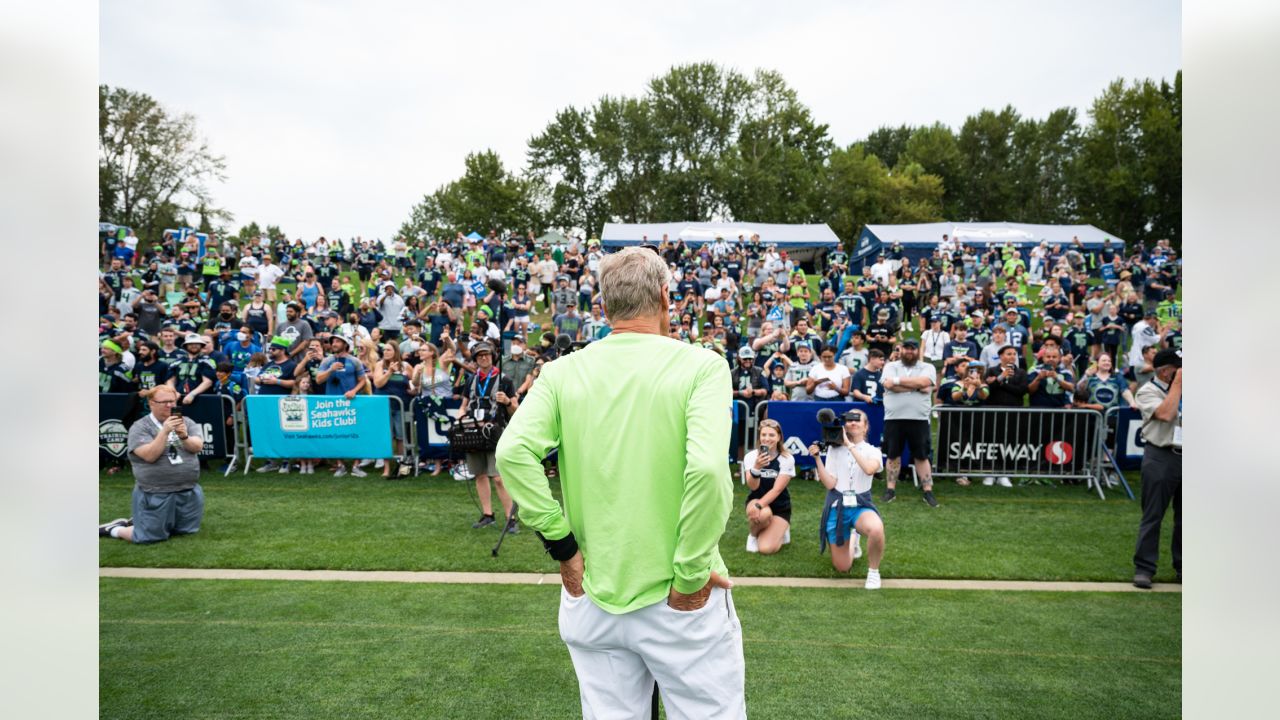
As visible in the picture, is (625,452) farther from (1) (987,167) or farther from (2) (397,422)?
(1) (987,167)

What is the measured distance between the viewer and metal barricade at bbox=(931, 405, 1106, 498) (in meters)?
10.7

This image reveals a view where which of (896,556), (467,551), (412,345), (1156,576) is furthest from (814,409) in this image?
(412,345)

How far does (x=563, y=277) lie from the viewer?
64.4 ft

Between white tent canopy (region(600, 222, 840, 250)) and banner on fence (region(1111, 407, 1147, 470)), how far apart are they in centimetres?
1942

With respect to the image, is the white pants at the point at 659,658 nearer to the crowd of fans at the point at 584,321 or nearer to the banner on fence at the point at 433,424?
the crowd of fans at the point at 584,321

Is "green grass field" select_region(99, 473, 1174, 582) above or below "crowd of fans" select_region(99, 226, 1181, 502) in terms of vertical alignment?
below

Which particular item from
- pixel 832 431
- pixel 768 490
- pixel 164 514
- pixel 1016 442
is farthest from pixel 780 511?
pixel 164 514

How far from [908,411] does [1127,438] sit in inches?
140

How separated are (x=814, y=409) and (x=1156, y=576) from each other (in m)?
4.53

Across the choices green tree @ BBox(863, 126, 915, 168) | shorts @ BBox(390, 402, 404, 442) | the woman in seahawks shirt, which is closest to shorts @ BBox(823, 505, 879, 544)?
the woman in seahawks shirt

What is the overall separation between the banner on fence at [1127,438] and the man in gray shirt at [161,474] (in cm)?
1159

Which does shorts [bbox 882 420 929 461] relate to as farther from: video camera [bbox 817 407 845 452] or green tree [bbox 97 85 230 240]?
green tree [bbox 97 85 230 240]

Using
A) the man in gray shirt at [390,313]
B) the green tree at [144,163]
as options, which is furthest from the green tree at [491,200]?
the man in gray shirt at [390,313]
